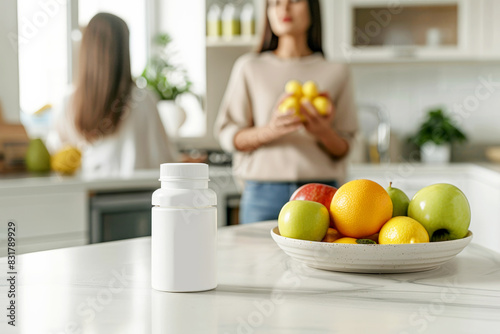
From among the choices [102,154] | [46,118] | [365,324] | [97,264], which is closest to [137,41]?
[46,118]

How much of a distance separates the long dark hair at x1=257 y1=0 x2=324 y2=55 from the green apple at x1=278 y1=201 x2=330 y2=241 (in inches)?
48.2

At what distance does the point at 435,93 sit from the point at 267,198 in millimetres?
2330

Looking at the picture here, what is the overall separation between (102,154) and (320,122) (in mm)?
1149

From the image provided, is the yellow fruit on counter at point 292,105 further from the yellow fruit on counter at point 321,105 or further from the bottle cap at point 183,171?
the bottle cap at point 183,171

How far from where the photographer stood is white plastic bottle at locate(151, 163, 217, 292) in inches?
29.9

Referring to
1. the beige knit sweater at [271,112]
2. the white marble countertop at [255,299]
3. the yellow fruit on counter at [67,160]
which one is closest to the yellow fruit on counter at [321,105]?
the beige knit sweater at [271,112]

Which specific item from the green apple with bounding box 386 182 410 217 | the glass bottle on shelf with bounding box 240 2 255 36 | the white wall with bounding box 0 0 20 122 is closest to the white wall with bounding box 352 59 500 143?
the glass bottle on shelf with bounding box 240 2 255 36


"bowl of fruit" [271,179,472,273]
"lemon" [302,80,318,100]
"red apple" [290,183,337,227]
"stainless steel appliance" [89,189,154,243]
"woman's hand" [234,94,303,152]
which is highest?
"lemon" [302,80,318,100]

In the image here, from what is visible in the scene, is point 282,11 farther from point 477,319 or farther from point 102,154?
point 477,319

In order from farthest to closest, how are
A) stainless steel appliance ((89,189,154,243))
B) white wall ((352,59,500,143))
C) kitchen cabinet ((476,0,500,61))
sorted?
white wall ((352,59,500,143)), kitchen cabinet ((476,0,500,61)), stainless steel appliance ((89,189,154,243))

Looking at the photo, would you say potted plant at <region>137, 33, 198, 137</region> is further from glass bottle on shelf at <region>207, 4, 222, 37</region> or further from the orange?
the orange

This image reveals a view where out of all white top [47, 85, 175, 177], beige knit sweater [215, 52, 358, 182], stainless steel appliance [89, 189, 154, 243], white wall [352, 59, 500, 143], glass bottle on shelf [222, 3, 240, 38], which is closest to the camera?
beige knit sweater [215, 52, 358, 182]

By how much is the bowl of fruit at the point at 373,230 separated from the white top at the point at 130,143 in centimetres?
177

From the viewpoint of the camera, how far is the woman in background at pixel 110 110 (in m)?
2.53
